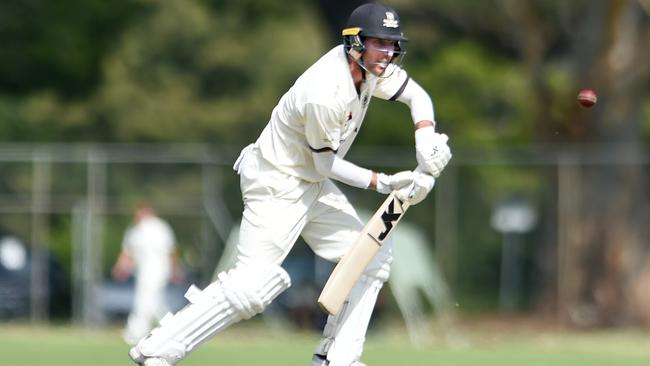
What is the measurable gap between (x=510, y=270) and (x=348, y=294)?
43.8 ft

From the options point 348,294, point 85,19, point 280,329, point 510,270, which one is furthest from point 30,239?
point 348,294

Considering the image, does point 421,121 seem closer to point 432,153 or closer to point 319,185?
point 432,153

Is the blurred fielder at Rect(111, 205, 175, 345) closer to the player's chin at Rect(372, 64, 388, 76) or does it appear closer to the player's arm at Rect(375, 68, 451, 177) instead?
the player's arm at Rect(375, 68, 451, 177)

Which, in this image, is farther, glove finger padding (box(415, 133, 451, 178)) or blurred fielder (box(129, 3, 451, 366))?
glove finger padding (box(415, 133, 451, 178))

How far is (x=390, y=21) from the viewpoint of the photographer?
7449 millimetres

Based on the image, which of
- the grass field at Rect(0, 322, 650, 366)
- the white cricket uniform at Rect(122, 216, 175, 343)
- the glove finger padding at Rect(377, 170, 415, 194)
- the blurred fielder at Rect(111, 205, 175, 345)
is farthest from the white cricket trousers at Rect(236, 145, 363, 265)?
the white cricket uniform at Rect(122, 216, 175, 343)

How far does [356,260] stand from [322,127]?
0.74m

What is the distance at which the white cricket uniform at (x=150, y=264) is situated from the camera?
17875 mm

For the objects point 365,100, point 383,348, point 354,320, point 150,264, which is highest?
point 150,264

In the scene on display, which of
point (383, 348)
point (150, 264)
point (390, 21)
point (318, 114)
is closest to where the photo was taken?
point (318, 114)

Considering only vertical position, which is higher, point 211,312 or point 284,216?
point 284,216

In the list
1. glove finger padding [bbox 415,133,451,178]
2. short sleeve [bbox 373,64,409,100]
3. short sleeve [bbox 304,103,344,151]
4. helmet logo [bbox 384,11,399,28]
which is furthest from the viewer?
short sleeve [bbox 373,64,409,100]

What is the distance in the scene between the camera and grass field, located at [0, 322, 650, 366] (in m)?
12.2

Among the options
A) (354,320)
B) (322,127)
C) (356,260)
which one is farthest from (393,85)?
(354,320)
